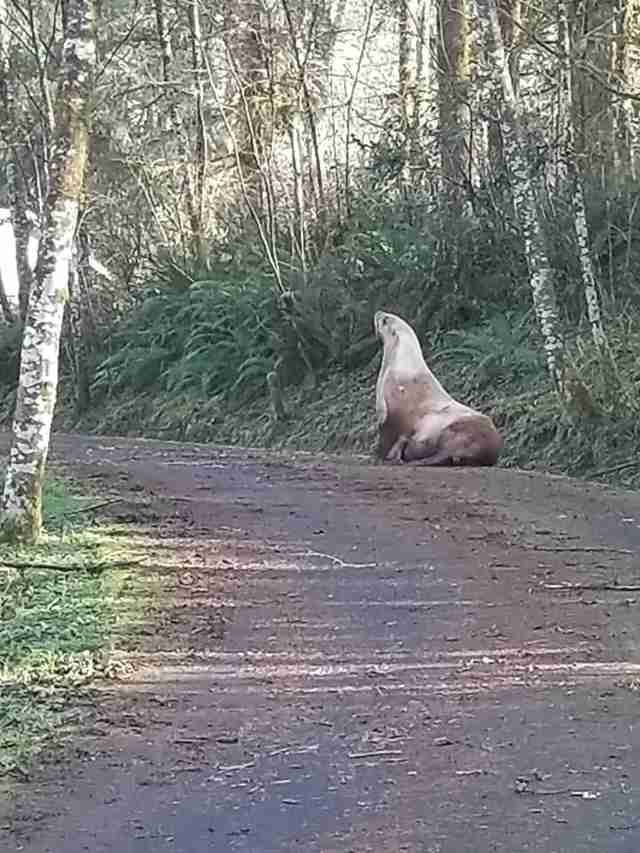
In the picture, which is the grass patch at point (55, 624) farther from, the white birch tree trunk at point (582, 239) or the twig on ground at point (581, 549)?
the white birch tree trunk at point (582, 239)

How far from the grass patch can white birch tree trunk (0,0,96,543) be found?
15.0 inches

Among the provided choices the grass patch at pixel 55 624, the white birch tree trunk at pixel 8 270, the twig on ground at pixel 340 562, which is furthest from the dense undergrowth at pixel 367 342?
the grass patch at pixel 55 624

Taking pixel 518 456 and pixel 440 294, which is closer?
pixel 518 456

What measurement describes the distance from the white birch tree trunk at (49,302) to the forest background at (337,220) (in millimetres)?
225

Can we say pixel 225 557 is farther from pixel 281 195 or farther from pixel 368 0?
pixel 368 0

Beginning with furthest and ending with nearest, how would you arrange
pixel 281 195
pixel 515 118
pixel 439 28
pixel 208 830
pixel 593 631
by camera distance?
pixel 281 195, pixel 439 28, pixel 515 118, pixel 593 631, pixel 208 830

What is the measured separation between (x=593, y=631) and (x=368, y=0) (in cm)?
2432

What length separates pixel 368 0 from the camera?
29109mm

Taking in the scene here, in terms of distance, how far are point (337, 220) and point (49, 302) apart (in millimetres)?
14068

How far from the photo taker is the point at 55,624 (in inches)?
294

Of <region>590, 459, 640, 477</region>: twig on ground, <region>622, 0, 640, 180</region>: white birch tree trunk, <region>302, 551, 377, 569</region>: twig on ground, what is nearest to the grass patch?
<region>302, 551, 377, 569</region>: twig on ground

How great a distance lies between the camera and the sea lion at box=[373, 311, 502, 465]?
13883mm

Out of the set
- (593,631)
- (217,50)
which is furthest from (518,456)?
(217,50)

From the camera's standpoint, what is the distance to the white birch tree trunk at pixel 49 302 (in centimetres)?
962
